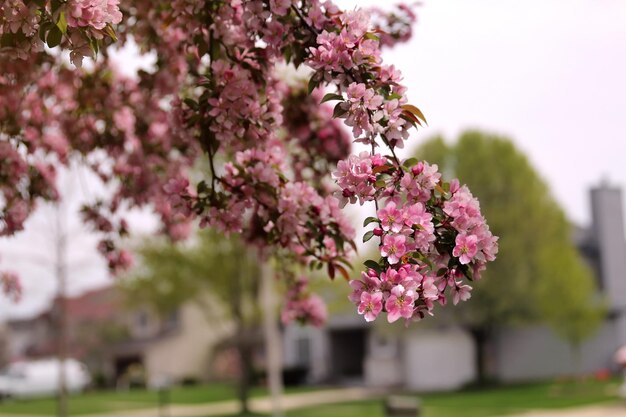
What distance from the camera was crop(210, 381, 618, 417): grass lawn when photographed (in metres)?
22.1

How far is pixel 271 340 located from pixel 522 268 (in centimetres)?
1526

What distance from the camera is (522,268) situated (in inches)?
1227

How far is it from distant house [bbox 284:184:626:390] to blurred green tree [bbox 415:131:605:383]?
2024 millimetres

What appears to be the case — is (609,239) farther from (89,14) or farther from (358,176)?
(89,14)

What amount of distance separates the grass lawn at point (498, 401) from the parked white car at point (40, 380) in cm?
1917

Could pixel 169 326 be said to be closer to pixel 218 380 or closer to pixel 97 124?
pixel 218 380

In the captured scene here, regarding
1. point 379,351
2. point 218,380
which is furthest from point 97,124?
point 218,380

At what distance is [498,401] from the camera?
25.0 metres

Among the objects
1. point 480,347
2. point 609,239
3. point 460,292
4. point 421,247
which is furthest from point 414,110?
point 609,239

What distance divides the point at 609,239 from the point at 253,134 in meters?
33.8

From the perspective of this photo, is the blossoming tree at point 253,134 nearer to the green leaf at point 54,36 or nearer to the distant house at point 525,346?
the green leaf at point 54,36

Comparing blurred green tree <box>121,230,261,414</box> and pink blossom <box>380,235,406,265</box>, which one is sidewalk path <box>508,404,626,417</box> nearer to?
blurred green tree <box>121,230,261,414</box>

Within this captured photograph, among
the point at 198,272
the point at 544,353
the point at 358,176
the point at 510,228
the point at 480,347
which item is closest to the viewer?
the point at 358,176

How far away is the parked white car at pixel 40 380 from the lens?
40647 millimetres
